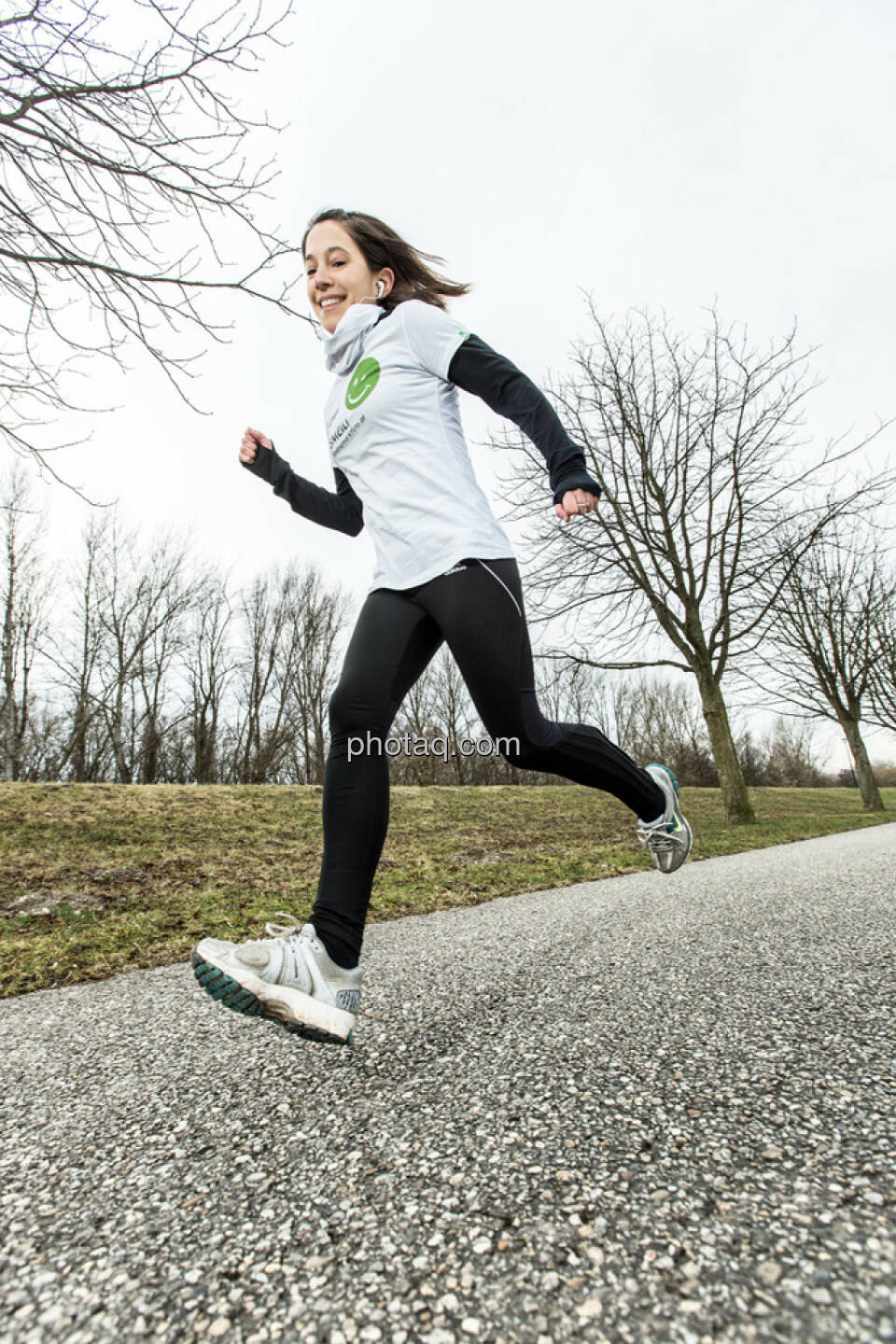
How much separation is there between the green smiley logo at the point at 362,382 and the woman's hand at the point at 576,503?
693 millimetres

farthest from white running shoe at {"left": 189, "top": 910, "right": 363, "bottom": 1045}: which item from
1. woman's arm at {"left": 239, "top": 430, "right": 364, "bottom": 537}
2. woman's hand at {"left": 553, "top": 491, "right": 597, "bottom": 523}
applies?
woman's arm at {"left": 239, "top": 430, "right": 364, "bottom": 537}

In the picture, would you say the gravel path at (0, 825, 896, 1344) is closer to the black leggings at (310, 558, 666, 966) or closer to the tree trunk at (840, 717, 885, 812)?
the black leggings at (310, 558, 666, 966)

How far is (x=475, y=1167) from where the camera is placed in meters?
1.15

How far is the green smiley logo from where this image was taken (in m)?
2.03

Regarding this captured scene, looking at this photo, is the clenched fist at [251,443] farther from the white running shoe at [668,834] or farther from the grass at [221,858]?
the grass at [221,858]

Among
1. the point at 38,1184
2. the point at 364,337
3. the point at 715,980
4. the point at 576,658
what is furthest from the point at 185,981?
the point at 576,658

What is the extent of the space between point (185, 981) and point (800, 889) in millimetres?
3558

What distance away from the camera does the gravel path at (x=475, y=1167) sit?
2.77 feet

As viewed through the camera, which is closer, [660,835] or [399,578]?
[399,578]

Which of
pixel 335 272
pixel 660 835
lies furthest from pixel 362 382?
pixel 660 835

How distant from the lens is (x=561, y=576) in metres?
12.8

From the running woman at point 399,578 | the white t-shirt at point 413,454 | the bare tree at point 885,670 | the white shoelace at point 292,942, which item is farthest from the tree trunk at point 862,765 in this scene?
the white shoelace at point 292,942

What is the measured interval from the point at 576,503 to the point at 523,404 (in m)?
0.36

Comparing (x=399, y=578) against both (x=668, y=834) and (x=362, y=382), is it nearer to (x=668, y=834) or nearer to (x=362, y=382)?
(x=362, y=382)
